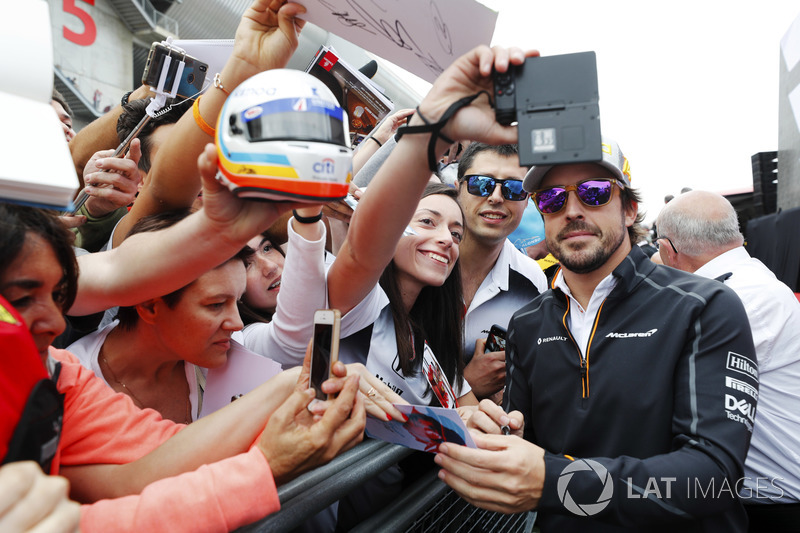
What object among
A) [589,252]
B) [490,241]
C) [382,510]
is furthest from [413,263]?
[382,510]

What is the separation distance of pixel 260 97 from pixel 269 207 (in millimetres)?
242

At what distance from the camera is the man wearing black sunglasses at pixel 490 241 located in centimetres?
305

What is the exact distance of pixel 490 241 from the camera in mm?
3096

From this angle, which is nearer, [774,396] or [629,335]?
[629,335]

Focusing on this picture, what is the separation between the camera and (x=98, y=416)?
4.22 ft

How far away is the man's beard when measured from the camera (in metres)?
2.10

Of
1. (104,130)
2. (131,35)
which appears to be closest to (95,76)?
(131,35)

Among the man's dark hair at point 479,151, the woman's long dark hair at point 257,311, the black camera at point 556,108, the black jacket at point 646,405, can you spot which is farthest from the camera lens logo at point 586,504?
the man's dark hair at point 479,151

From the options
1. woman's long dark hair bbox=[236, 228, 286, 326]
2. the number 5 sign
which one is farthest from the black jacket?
the number 5 sign

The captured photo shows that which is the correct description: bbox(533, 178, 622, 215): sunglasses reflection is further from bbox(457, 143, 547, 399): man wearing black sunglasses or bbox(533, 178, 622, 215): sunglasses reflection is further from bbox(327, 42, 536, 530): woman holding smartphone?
bbox(457, 143, 547, 399): man wearing black sunglasses

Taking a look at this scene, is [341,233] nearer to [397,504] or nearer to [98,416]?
[397,504]

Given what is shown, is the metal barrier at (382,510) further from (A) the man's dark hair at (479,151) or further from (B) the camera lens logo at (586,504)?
(A) the man's dark hair at (479,151)
